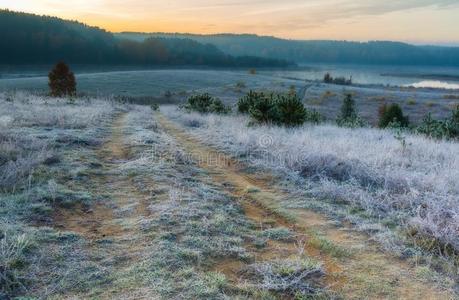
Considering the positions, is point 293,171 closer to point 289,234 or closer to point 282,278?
point 289,234

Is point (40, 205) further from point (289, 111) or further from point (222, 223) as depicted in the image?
point (289, 111)

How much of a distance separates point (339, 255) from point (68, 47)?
128 metres

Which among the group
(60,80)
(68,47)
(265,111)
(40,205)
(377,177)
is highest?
(68,47)

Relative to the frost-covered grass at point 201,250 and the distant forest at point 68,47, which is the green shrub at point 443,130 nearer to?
the frost-covered grass at point 201,250

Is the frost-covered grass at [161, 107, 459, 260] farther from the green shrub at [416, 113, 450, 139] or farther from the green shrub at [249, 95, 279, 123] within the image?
the green shrub at [416, 113, 450, 139]

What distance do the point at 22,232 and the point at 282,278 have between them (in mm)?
3203

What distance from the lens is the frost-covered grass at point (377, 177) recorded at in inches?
222

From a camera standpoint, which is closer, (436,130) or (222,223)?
(222,223)

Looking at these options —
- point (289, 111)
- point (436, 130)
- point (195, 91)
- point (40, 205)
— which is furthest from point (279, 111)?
point (195, 91)

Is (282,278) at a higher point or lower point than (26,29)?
lower

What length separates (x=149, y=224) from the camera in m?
5.36

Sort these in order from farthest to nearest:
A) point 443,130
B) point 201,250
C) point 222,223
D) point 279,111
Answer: point 443,130
point 279,111
point 222,223
point 201,250

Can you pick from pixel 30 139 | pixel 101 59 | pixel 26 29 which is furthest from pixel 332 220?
pixel 26 29

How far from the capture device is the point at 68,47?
118 m
